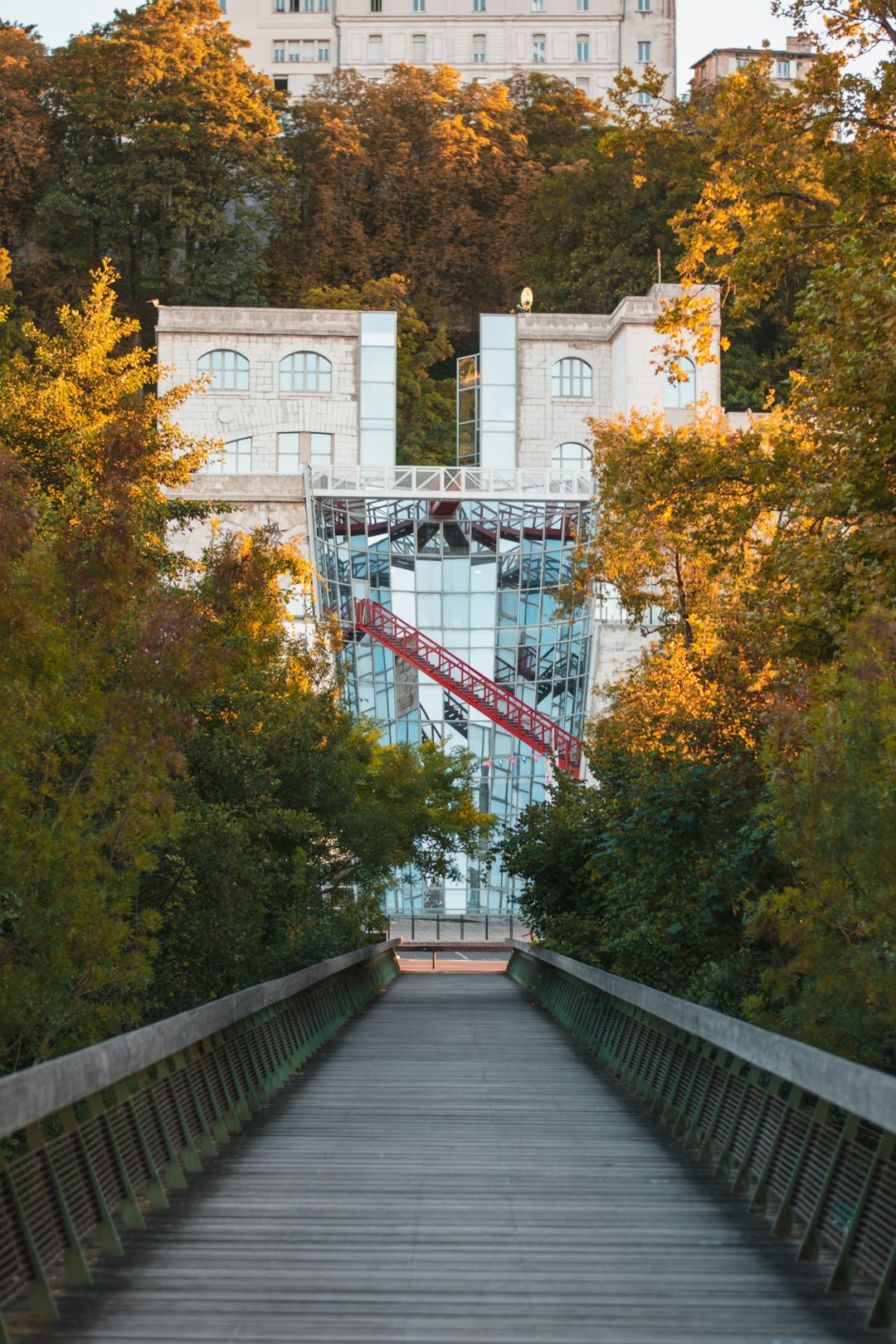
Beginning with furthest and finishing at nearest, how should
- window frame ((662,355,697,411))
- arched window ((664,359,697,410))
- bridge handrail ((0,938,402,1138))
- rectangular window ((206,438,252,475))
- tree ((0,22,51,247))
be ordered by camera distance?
tree ((0,22,51,247))
rectangular window ((206,438,252,475))
arched window ((664,359,697,410))
window frame ((662,355,697,411))
bridge handrail ((0,938,402,1138))

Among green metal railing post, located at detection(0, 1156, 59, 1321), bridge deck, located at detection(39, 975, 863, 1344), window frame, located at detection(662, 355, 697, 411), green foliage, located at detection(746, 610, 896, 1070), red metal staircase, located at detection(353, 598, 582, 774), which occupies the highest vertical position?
window frame, located at detection(662, 355, 697, 411)

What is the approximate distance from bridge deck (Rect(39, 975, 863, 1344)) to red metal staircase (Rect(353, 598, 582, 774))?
40460 mm

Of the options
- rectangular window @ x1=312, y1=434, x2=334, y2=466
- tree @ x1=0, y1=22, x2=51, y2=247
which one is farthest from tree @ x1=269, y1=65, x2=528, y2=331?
rectangular window @ x1=312, y1=434, x2=334, y2=466

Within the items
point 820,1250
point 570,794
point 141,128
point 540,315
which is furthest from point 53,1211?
point 141,128

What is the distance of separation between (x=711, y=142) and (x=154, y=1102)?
42.3 ft

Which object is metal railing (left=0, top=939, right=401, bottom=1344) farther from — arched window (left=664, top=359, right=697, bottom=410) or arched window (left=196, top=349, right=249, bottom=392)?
arched window (left=196, top=349, right=249, bottom=392)

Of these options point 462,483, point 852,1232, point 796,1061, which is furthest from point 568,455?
point 852,1232

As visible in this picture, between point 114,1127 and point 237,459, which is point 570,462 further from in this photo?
point 114,1127

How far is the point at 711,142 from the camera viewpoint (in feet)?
55.5

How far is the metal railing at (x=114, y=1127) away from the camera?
17.3 feet

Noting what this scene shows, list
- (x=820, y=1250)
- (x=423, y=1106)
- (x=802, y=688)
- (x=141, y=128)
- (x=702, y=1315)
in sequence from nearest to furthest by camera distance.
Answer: (x=702, y=1315), (x=820, y=1250), (x=423, y=1106), (x=802, y=688), (x=141, y=128)

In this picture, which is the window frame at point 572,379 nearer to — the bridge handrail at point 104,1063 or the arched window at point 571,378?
the arched window at point 571,378

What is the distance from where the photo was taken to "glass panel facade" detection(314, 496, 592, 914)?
55156mm

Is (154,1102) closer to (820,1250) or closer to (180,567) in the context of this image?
(820,1250)
